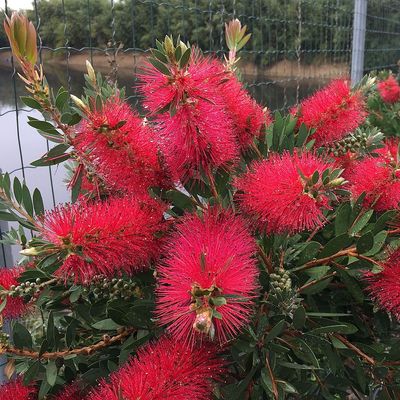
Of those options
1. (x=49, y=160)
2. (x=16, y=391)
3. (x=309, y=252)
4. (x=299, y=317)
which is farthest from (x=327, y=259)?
(x=16, y=391)

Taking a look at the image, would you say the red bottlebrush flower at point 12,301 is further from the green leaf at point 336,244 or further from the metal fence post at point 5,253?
the green leaf at point 336,244

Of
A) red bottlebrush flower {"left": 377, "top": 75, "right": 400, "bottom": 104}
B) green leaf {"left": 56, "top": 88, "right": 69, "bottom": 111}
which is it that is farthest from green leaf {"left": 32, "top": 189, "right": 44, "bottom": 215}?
red bottlebrush flower {"left": 377, "top": 75, "right": 400, "bottom": 104}

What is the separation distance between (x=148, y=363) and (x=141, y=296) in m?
0.22

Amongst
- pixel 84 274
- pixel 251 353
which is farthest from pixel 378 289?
pixel 84 274

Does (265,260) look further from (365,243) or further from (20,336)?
(20,336)

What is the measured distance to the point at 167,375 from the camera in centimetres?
75

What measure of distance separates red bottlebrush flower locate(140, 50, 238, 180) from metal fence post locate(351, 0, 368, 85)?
3394 millimetres

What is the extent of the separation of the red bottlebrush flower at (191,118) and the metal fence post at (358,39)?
3.39 metres

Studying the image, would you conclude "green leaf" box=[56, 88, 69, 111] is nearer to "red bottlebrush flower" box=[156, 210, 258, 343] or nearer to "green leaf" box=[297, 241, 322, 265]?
"red bottlebrush flower" box=[156, 210, 258, 343]

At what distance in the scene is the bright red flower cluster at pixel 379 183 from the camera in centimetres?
98

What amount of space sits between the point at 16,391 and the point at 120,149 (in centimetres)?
52

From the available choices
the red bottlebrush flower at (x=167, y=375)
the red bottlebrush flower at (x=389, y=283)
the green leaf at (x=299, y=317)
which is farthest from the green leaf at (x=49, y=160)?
the red bottlebrush flower at (x=389, y=283)

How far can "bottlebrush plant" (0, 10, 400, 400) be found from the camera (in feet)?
2.50

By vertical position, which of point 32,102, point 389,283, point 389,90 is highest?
point 32,102
